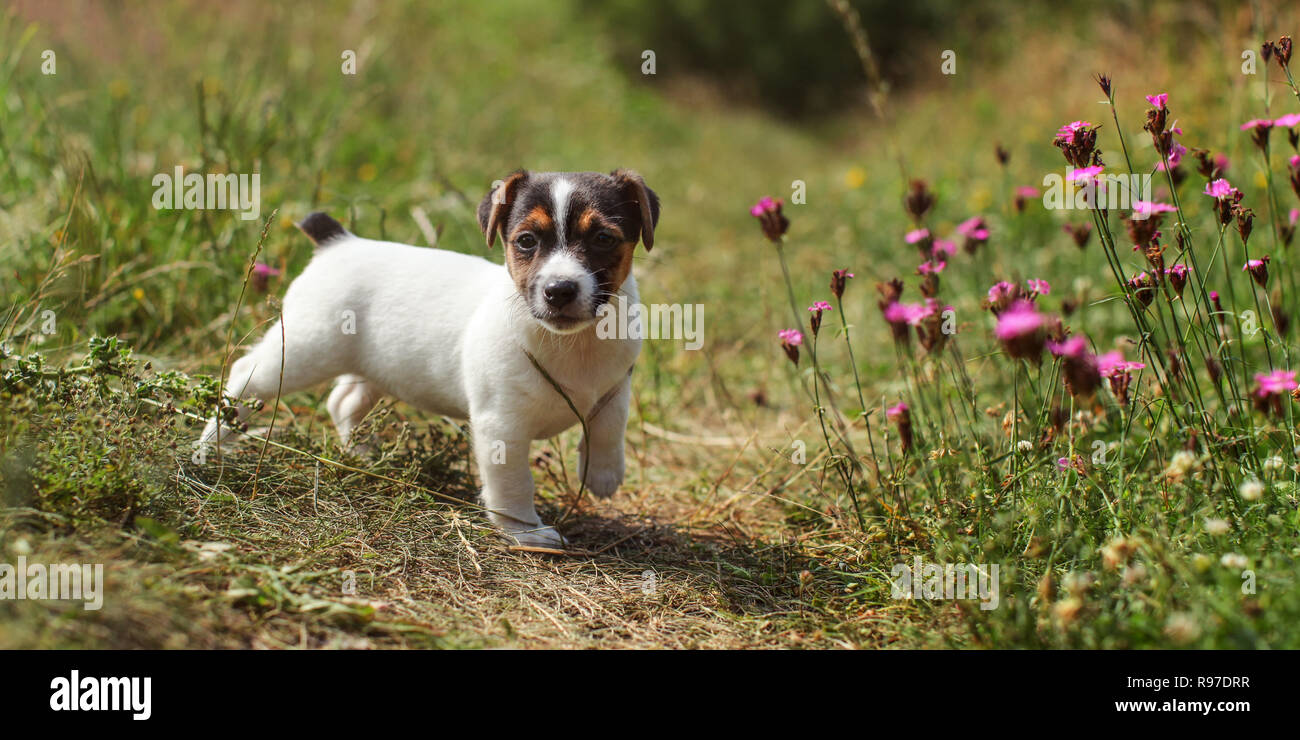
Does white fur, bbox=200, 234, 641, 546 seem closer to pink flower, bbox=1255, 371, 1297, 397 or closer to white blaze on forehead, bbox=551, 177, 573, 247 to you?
white blaze on forehead, bbox=551, 177, 573, 247

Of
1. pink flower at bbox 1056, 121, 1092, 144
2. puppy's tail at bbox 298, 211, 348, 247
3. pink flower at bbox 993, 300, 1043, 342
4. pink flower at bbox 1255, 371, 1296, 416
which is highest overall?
puppy's tail at bbox 298, 211, 348, 247

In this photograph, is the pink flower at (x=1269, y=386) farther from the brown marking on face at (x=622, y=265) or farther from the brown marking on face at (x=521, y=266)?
the brown marking on face at (x=521, y=266)

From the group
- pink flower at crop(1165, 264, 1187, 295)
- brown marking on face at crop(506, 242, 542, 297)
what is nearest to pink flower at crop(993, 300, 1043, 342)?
pink flower at crop(1165, 264, 1187, 295)

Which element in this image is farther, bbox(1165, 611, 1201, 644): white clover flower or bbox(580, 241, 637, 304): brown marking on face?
bbox(580, 241, 637, 304): brown marking on face

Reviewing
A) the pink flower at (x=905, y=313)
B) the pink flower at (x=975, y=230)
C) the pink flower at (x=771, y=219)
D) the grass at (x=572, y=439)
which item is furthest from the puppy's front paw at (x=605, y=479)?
the pink flower at (x=975, y=230)

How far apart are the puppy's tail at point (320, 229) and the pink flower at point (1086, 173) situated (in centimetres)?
276

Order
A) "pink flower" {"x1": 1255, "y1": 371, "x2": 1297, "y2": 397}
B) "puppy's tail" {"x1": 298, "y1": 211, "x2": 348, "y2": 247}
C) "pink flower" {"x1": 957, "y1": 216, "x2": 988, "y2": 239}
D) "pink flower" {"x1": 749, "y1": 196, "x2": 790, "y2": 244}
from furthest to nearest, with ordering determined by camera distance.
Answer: "puppy's tail" {"x1": 298, "y1": 211, "x2": 348, "y2": 247} < "pink flower" {"x1": 957, "y1": 216, "x2": 988, "y2": 239} < "pink flower" {"x1": 749, "y1": 196, "x2": 790, "y2": 244} < "pink flower" {"x1": 1255, "y1": 371, "x2": 1297, "y2": 397}

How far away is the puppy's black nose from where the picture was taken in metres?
2.98

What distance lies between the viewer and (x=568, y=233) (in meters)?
3.19

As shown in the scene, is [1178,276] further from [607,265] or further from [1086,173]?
[607,265]

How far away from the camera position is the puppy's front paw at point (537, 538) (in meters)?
A: 3.35
